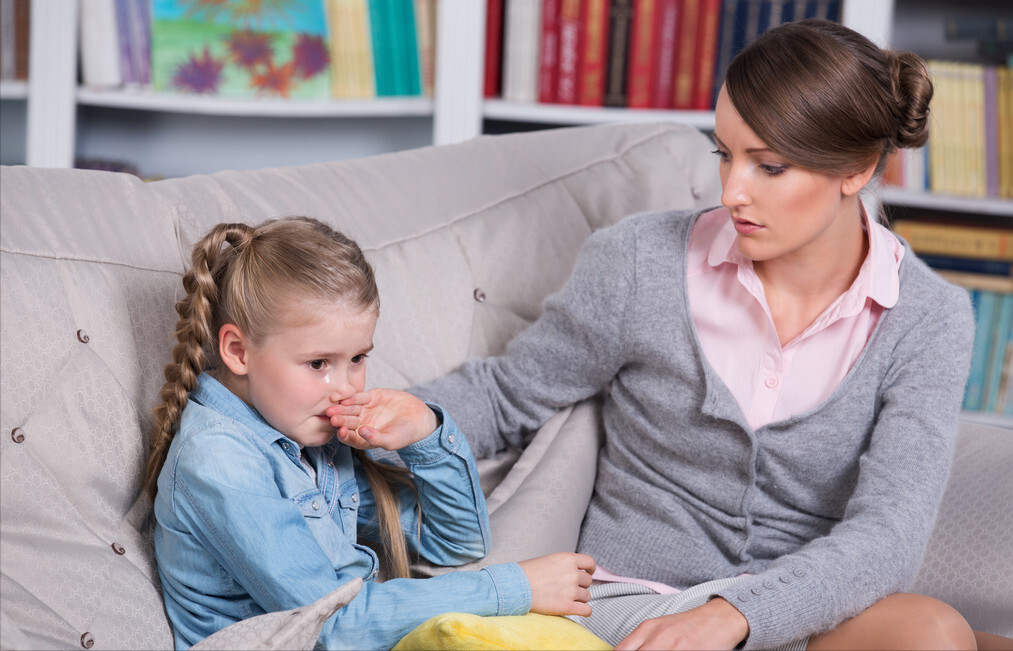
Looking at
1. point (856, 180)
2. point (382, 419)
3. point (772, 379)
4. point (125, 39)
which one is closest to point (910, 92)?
point (856, 180)

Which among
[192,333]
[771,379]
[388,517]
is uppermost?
[192,333]

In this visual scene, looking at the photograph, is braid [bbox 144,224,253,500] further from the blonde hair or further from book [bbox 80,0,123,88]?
book [bbox 80,0,123,88]

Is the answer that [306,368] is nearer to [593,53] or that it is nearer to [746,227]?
[746,227]

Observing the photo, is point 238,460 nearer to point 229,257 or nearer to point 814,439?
point 229,257

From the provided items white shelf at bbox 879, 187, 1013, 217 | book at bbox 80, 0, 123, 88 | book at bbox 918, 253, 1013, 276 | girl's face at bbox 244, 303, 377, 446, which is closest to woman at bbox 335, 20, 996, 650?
girl's face at bbox 244, 303, 377, 446

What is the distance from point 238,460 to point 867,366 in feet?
2.29

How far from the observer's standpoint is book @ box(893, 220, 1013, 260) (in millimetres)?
2158

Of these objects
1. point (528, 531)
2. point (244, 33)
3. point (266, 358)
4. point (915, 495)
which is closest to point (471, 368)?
point (528, 531)

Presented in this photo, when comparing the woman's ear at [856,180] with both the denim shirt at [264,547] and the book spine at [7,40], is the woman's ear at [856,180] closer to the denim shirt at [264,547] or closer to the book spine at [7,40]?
the denim shirt at [264,547]

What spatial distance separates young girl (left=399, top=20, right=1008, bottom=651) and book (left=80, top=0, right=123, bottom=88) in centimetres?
131

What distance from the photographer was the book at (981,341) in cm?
220

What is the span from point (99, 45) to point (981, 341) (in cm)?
205

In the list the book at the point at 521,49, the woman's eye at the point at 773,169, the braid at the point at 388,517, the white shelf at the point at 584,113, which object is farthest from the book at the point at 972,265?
the braid at the point at 388,517

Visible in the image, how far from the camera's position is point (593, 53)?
6.88 ft
